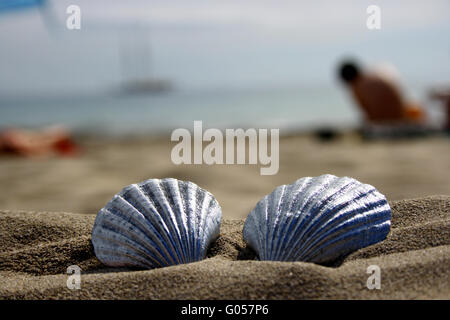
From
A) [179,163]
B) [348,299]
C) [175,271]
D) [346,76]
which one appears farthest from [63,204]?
[346,76]

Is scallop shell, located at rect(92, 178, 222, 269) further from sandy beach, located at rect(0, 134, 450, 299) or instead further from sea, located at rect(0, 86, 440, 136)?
sea, located at rect(0, 86, 440, 136)

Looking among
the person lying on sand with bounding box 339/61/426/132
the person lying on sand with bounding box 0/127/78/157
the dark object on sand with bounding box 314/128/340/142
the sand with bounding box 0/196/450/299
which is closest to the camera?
the sand with bounding box 0/196/450/299

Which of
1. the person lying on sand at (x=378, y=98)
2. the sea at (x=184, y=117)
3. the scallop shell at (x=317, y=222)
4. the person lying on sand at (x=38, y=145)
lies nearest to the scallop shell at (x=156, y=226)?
the scallop shell at (x=317, y=222)

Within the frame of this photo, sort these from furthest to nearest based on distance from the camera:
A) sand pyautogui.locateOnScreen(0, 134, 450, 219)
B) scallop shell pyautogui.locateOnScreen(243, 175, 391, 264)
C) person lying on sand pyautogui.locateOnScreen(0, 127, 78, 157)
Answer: person lying on sand pyautogui.locateOnScreen(0, 127, 78, 157) < sand pyautogui.locateOnScreen(0, 134, 450, 219) < scallop shell pyautogui.locateOnScreen(243, 175, 391, 264)

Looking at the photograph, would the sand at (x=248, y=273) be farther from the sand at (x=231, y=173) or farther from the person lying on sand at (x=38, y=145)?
the person lying on sand at (x=38, y=145)

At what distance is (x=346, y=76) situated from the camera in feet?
30.3

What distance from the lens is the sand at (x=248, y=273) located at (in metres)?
1.54

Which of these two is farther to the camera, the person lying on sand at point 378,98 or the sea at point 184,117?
the sea at point 184,117

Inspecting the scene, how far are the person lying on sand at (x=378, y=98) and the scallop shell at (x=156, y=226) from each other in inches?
292

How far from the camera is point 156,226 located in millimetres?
1859

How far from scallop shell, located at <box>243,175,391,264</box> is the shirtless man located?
736cm

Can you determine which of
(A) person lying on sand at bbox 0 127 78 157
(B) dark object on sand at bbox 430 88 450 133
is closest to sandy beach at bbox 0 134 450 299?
(A) person lying on sand at bbox 0 127 78 157

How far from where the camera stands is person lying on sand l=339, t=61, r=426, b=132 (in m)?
8.88
